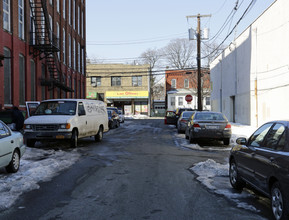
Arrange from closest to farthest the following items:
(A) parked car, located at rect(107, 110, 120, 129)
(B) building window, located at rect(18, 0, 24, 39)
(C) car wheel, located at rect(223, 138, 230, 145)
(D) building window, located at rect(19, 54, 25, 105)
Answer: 1. (C) car wheel, located at rect(223, 138, 230, 145)
2. (B) building window, located at rect(18, 0, 24, 39)
3. (D) building window, located at rect(19, 54, 25, 105)
4. (A) parked car, located at rect(107, 110, 120, 129)

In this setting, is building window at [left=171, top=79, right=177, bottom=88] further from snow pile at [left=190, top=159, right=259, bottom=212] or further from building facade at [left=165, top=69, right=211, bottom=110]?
snow pile at [left=190, top=159, right=259, bottom=212]

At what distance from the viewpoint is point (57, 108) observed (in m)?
14.2

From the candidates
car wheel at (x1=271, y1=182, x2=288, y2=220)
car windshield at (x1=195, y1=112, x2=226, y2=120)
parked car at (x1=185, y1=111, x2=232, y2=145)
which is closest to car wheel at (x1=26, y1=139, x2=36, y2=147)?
parked car at (x1=185, y1=111, x2=232, y2=145)

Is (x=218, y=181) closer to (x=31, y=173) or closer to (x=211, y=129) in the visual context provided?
(x=31, y=173)

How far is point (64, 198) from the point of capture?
5.97 meters

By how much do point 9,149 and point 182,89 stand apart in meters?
59.9

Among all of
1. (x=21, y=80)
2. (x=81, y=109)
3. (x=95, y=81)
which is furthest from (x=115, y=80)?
(x=81, y=109)

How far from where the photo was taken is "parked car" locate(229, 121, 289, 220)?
434 cm

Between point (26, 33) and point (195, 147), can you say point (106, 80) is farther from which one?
point (195, 147)

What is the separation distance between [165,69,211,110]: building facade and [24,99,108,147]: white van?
153ft

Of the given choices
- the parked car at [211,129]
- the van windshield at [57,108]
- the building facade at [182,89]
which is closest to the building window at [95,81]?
the building facade at [182,89]

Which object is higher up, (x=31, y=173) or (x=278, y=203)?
(x=278, y=203)

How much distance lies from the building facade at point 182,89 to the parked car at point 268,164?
180 ft

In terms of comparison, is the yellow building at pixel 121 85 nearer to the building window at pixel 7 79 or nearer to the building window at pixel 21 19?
the building window at pixel 21 19
